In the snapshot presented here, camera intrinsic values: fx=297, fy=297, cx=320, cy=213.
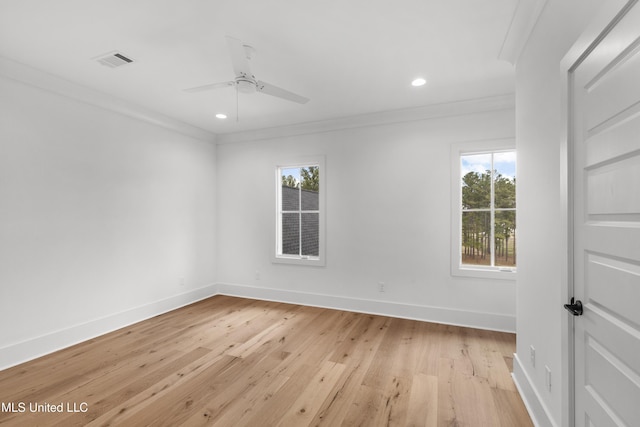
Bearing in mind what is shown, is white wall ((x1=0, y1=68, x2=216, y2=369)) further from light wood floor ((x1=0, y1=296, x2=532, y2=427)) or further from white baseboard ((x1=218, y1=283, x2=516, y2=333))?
white baseboard ((x1=218, y1=283, x2=516, y2=333))

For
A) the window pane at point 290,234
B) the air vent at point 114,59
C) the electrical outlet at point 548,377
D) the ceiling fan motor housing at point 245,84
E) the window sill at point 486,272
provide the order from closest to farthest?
the electrical outlet at point 548,377 → the ceiling fan motor housing at point 245,84 → the air vent at point 114,59 → the window sill at point 486,272 → the window pane at point 290,234

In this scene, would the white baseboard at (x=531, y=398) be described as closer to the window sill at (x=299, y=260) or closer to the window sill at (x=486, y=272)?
the window sill at (x=486, y=272)

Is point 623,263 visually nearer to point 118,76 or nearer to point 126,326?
point 118,76

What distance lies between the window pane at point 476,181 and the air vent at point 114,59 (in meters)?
3.59

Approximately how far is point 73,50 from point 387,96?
2914 millimetres

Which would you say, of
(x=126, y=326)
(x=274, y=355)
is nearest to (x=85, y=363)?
(x=126, y=326)

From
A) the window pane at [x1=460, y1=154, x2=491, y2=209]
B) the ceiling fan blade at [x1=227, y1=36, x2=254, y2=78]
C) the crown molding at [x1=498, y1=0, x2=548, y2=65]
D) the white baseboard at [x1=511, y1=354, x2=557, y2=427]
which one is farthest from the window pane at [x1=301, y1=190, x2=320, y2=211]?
the white baseboard at [x1=511, y1=354, x2=557, y2=427]

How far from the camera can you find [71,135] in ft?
9.91

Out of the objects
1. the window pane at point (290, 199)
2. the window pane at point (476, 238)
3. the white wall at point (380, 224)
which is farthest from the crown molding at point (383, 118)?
the window pane at point (476, 238)

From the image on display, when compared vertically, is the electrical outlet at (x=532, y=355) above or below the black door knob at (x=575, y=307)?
below

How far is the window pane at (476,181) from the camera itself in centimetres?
352

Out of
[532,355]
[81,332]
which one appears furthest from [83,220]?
[532,355]

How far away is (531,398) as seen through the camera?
6.35ft

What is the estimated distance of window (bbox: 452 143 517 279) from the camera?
3430mm
